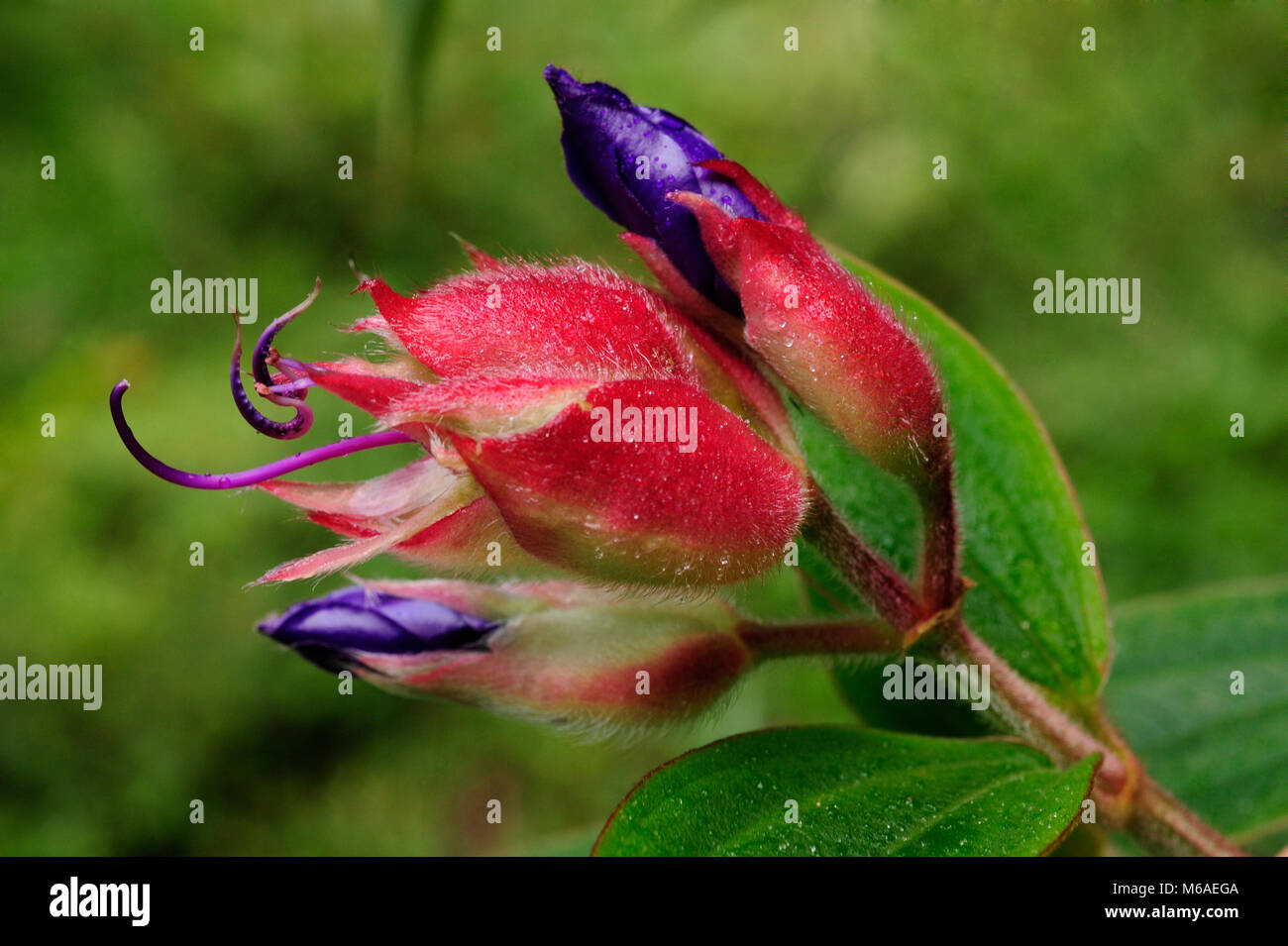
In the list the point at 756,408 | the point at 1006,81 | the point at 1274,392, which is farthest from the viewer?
the point at 1006,81

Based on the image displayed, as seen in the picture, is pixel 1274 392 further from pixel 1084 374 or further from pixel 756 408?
pixel 756 408

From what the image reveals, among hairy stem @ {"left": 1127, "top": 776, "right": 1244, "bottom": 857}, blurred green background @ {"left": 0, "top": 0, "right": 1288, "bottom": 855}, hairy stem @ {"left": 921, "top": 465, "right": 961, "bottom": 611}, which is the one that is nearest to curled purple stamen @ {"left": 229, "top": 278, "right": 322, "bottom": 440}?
hairy stem @ {"left": 921, "top": 465, "right": 961, "bottom": 611}

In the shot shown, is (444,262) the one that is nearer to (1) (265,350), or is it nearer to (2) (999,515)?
(2) (999,515)

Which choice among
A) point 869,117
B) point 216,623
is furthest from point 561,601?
point 869,117

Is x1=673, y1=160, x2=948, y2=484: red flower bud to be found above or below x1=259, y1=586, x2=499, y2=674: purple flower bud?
above

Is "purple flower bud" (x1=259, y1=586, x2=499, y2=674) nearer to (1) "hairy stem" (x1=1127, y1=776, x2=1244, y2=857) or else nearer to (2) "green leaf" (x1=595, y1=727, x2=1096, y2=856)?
(2) "green leaf" (x1=595, y1=727, x2=1096, y2=856)

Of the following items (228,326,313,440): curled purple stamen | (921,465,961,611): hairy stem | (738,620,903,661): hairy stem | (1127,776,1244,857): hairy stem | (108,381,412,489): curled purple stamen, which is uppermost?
(228,326,313,440): curled purple stamen

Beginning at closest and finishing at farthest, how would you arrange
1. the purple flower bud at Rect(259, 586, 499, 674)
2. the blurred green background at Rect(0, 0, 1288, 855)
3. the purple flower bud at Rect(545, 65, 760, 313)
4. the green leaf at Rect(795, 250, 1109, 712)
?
the purple flower bud at Rect(545, 65, 760, 313) < the purple flower bud at Rect(259, 586, 499, 674) < the green leaf at Rect(795, 250, 1109, 712) < the blurred green background at Rect(0, 0, 1288, 855)
